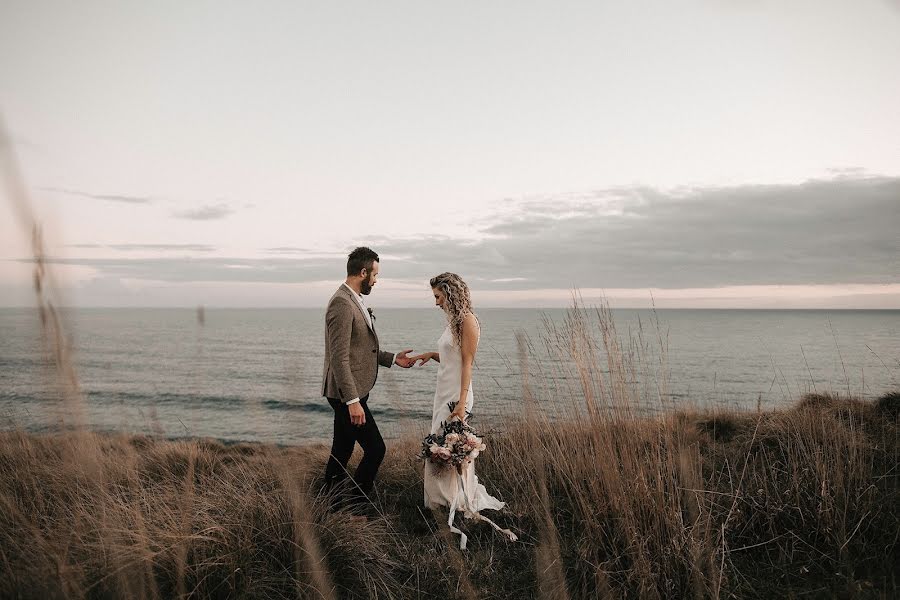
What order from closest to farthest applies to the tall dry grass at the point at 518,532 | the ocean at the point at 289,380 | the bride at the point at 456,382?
the ocean at the point at 289,380 → the tall dry grass at the point at 518,532 → the bride at the point at 456,382

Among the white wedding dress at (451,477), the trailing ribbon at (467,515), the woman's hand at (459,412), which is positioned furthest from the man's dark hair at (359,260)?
the trailing ribbon at (467,515)

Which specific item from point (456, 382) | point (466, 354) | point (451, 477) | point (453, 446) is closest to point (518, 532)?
point (451, 477)

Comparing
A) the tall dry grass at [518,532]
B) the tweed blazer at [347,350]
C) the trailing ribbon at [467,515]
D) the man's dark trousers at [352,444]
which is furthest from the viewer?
the man's dark trousers at [352,444]

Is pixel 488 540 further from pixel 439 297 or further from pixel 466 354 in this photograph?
pixel 439 297

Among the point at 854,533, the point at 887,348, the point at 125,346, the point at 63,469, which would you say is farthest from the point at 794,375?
the point at 125,346

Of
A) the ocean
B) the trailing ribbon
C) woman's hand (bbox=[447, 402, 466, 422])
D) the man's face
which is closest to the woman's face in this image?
the man's face

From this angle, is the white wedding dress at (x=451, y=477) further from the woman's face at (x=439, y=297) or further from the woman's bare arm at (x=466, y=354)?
the woman's face at (x=439, y=297)

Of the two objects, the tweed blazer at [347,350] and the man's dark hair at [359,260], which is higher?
the man's dark hair at [359,260]

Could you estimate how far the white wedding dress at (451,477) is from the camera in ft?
14.9

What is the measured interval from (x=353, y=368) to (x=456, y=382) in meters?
0.98

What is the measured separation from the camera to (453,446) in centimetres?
454

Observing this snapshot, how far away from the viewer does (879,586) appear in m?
3.19

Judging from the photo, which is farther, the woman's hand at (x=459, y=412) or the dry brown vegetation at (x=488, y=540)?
the woman's hand at (x=459, y=412)

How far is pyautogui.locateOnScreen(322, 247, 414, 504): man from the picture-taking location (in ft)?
14.1
